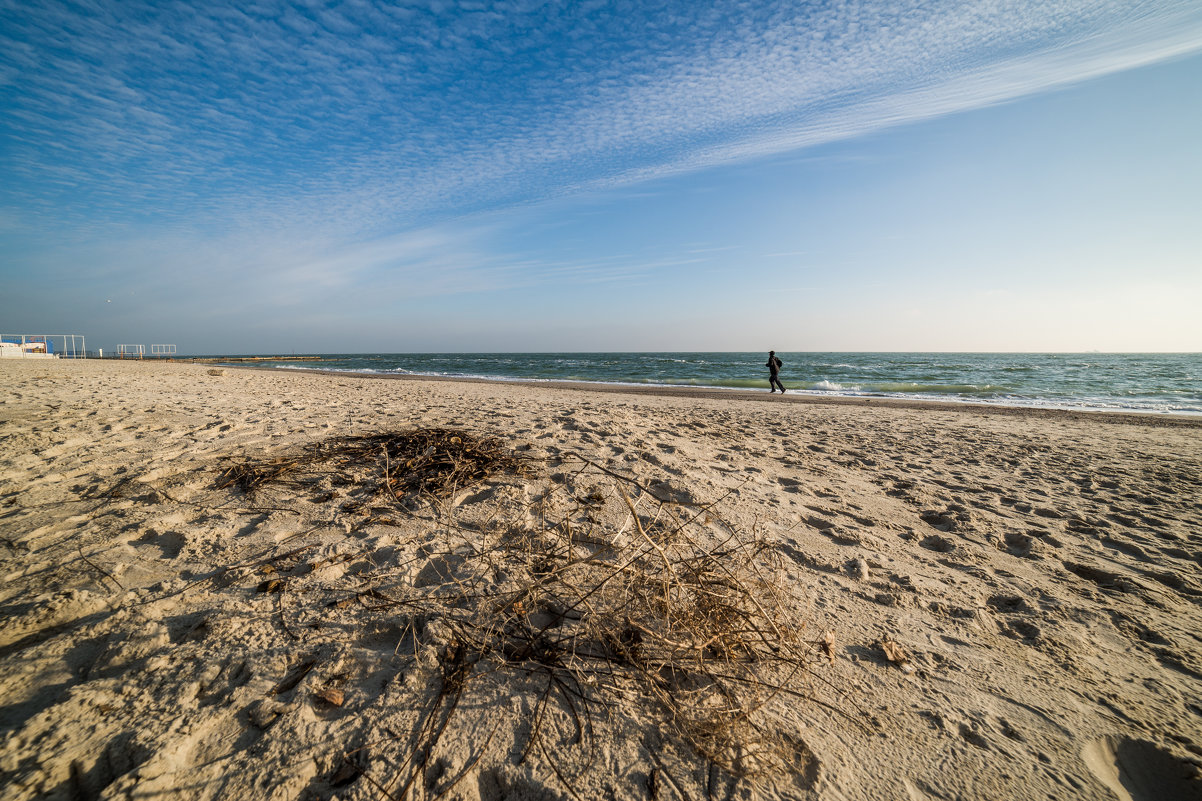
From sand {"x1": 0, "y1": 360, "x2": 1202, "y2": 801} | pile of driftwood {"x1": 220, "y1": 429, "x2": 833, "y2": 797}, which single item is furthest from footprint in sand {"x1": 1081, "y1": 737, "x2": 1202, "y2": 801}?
pile of driftwood {"x1": 220, "y1": 429, "x2": 833, "y2": 797}

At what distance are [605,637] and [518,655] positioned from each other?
0.35 meters

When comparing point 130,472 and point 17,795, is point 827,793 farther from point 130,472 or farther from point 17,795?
point 130,472

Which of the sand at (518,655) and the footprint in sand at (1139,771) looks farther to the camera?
the footprint in sand at (1139,771)

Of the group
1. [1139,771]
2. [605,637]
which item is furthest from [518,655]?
[1139,771]

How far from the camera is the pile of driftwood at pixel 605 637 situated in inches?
58.7

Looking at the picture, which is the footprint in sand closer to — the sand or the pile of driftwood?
the sand

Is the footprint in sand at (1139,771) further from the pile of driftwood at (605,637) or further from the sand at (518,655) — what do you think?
the pile of driftwood at (605,637)

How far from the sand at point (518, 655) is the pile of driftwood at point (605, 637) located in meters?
0.02

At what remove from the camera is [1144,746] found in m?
1.62

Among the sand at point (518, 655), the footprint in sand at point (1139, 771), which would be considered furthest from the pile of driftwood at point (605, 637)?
the footprint in sand at point (1139, 771)

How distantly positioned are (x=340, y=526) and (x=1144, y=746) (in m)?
3.83

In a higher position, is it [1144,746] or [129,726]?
[129,726]

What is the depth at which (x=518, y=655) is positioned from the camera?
1.76 metres

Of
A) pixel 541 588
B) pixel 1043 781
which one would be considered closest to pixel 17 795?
pixel 541 588
